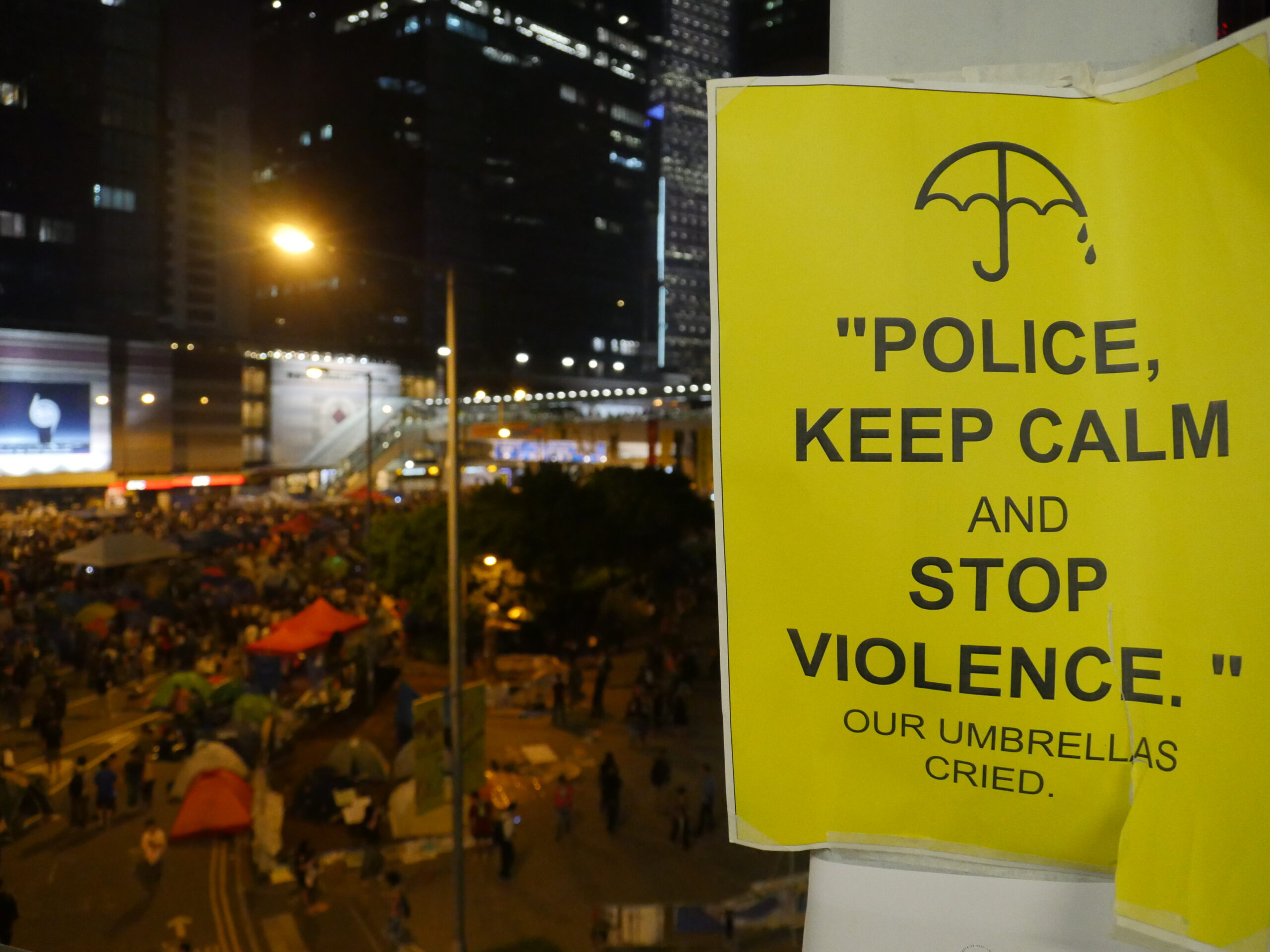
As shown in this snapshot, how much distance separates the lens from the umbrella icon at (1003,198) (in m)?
1.89

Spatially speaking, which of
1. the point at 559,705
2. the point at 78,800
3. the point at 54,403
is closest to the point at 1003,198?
the point at 78,800

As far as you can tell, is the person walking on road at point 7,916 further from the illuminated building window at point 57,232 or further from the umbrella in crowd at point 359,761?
the illuminated building window at point 57,232

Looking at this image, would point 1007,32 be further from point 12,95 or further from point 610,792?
point 12,95

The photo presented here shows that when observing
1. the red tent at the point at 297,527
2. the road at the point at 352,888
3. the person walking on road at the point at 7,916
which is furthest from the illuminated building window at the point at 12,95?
the person walking on road at the point at 7,916

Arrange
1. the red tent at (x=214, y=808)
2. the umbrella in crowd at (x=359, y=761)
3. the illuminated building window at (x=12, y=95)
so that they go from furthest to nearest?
the illuminated building window at (x=12, y=95) → the umbrella in crowd at (x=359, y=761) → the red tent at (x=214, y=808)

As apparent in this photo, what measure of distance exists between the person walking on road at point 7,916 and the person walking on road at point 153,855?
1.59m

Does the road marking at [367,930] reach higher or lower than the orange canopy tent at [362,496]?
lower

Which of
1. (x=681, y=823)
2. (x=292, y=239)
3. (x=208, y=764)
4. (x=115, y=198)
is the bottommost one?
(x=681, y=823)

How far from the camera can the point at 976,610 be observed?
1.90 m

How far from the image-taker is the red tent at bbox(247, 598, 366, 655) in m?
17.5

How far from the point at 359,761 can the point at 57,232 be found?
5186 centimetres

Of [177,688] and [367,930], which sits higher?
[177,688]

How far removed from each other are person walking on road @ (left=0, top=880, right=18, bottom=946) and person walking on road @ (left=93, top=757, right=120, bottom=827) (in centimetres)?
294

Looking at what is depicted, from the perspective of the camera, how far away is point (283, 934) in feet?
33.8
